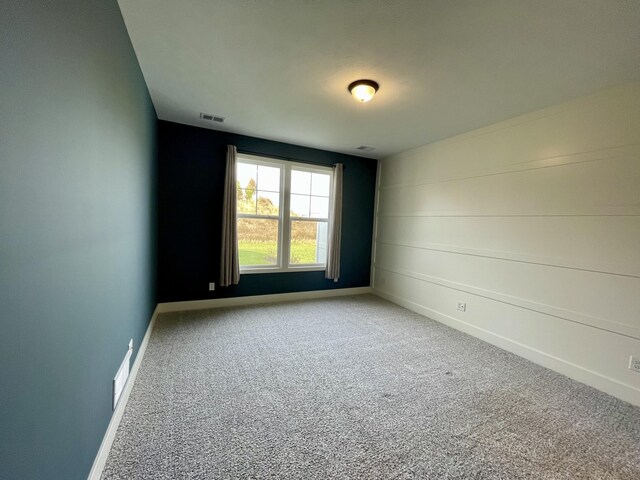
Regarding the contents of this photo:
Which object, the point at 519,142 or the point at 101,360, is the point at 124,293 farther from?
the point at 519,142

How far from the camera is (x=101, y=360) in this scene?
1.35m

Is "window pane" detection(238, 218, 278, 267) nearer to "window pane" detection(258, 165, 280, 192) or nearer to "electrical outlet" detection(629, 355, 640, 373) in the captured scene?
"window pane" detection(258, 165, 280, 192)

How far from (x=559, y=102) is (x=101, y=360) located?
3.91 metres

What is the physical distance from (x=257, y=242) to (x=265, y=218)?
1.25 feet

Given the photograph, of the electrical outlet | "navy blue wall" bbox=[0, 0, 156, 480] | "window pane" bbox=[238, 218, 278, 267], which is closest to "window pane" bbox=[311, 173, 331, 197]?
"window pane" bbox=[238, 218, 278, 267]

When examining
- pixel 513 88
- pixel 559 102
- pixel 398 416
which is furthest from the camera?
pixel 559 102

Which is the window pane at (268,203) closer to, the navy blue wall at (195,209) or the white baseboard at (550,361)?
the navy blue wall at (195,209)

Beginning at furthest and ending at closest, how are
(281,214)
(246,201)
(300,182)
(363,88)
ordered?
(300,182), (281,214), (246,201), (363,88)

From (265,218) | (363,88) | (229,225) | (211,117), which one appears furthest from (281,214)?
(363,88)

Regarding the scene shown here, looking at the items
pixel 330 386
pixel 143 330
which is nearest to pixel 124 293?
pixel 143 330

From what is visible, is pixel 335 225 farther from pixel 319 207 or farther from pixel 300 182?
pixel 300 182

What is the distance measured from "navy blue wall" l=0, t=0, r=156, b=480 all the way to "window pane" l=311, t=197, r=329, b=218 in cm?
288

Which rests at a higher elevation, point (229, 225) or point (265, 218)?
point (265, 218)

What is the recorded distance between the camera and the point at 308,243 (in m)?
4.40
